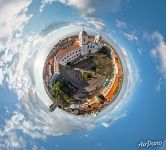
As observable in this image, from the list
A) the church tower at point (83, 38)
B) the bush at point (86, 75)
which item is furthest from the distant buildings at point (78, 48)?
the bush at point (86, 75)

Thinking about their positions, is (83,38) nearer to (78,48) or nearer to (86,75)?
(78,48)

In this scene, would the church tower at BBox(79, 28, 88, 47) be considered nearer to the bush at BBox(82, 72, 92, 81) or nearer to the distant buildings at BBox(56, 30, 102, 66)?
the distant buildings at BBox(56, 30, 102, 66)

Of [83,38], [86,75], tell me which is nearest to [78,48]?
[83,38]

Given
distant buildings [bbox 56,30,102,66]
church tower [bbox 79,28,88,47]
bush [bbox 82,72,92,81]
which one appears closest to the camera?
church tower [bbox 79,28,88,47]

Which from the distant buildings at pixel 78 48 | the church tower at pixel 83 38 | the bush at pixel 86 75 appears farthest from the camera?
the bush at pixel 86 75

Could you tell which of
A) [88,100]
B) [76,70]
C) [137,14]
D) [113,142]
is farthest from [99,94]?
[137,14]

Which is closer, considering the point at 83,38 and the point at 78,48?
the point at 83,38

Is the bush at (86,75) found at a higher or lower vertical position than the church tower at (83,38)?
lower

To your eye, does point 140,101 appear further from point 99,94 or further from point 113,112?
point 99,94

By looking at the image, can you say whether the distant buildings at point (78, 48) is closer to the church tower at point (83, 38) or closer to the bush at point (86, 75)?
the church tower at point (83, 38)

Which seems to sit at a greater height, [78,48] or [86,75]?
[78,48]

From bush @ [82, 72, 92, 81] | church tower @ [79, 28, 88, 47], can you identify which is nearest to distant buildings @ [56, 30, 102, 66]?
church tower @ [79, 28, 88, 47]
